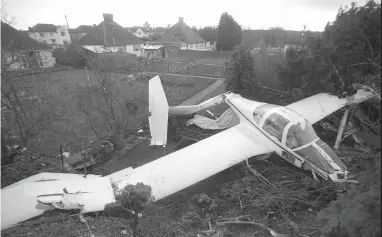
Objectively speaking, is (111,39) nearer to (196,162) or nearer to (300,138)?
(196,162)

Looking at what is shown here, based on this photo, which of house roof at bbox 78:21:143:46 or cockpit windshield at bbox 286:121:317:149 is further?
house roof at bbox 78:21:143:46

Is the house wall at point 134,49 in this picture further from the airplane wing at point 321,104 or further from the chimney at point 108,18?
the airplane wing at point 321,104

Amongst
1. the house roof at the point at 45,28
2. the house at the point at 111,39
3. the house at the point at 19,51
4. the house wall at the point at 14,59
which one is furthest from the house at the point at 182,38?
the house wall at the point at 14,59

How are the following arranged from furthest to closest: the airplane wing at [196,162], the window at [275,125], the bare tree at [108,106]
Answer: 1. the bare tree at [108,106]
2. the window at [275,125]
3. the airplane wing at [196,162]

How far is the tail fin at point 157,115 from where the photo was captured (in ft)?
28.2

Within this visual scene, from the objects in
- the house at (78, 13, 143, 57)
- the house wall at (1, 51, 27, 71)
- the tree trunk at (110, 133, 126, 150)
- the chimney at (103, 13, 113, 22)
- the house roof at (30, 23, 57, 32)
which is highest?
the chimney at (103, 13, 113, 22)

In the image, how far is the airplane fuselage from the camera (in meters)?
5.32

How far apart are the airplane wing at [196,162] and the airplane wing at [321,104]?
2.25 m

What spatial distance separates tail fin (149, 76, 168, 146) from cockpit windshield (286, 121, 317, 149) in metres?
4.42

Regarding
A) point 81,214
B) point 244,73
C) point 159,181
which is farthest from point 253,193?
point 244,73

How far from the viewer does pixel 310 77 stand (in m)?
8.65

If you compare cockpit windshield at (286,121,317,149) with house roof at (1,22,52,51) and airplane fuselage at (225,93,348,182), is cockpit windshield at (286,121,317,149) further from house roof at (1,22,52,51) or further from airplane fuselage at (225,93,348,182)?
house roof at (1,22,52,51)

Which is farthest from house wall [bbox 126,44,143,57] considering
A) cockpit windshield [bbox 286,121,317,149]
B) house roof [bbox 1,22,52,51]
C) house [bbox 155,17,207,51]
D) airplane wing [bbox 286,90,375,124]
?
cockpit windshield [bbox 286,121,317,149]

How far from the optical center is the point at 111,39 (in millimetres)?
35312
